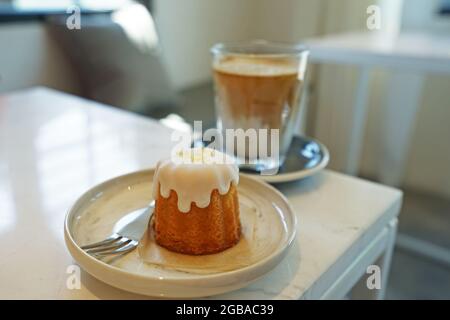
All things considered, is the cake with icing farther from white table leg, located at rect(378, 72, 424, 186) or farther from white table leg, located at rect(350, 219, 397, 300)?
white table leg, located at rect(378, 72, 424, 186)

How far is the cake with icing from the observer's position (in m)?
0.40

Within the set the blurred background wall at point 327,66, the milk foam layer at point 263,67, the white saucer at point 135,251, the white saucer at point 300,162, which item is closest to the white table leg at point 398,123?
the blurred background wall at point 327,66

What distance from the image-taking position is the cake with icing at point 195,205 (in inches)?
15.7

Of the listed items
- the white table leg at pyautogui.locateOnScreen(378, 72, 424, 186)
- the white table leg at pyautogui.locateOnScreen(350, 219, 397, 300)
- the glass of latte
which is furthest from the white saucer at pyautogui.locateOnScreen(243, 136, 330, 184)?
the white table leg at pyautogui.locateOnScreen(378, 72, 424, 186)

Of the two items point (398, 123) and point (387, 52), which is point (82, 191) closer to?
point (387, 52)

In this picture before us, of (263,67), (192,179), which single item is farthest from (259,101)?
(192,179)

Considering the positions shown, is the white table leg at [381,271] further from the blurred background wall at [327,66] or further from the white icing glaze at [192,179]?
the blurred background wall at [327,66]

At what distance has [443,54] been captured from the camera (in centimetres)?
121

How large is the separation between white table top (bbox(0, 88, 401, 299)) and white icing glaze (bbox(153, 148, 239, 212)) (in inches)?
3.9

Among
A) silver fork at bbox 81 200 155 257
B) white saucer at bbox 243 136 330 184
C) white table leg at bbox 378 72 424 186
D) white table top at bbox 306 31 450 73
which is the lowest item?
white table leg at bbox 378 72 424 186

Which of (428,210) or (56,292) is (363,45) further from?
(56,292)

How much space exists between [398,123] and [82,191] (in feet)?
5.72

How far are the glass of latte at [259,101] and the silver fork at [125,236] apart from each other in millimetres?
211

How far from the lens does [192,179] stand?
396 mm
